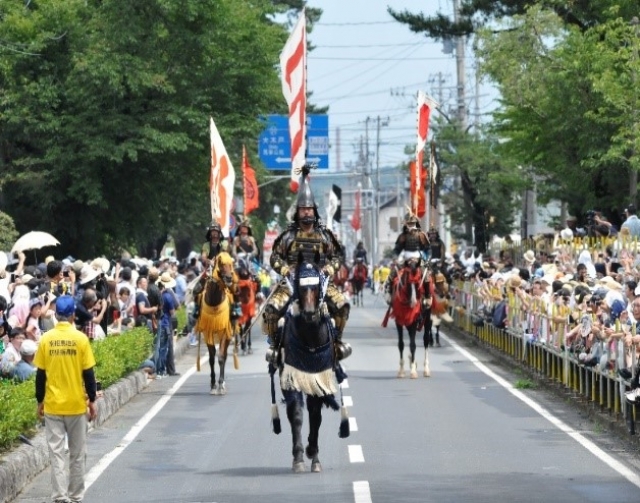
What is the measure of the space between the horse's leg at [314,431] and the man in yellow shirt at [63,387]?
3152 mm

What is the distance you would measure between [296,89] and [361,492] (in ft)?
18.4

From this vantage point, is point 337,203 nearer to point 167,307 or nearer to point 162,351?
point 167,307

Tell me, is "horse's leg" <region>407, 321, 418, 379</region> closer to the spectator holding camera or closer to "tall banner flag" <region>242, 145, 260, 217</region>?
the spectator holding camera

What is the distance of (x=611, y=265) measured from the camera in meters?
29.0

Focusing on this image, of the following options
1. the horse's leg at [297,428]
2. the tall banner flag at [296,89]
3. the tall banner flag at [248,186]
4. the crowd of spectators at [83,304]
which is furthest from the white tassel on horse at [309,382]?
the tall banner flag at [248,186]

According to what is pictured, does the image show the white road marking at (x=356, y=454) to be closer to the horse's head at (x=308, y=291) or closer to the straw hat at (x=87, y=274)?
the horse's head at (x=308, y=291)

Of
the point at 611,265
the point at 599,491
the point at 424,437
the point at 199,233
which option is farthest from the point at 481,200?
the point at 599,491

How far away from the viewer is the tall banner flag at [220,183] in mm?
28203

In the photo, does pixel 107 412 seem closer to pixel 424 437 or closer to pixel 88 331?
pixel 88 331

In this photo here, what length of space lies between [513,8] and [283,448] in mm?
25673

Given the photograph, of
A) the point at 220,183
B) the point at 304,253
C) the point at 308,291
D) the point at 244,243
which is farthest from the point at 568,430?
the point at 244,243

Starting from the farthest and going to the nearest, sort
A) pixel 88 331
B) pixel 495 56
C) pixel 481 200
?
pixel 481 200 < pixel 495 56 < pixel 88 331

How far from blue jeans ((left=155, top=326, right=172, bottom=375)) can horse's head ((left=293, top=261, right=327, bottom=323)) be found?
12.3m

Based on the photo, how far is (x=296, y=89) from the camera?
18.8 metres
